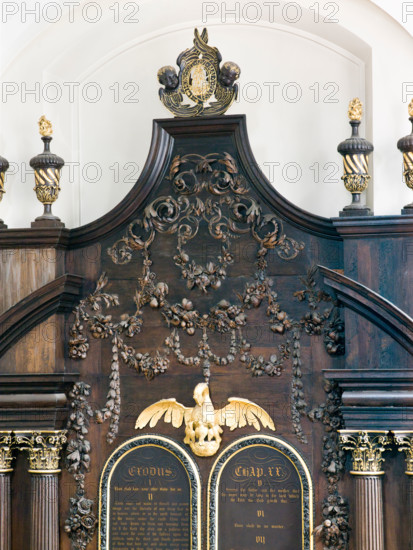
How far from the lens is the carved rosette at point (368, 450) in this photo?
23.7 ft

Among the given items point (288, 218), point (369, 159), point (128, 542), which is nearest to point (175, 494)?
point (128, 542)

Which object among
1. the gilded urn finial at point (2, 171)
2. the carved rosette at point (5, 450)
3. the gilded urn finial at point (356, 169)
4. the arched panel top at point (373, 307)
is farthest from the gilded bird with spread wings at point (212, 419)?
the gilded urn finial at point (2, 171)

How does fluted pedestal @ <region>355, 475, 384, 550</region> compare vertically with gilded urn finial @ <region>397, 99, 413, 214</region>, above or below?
below

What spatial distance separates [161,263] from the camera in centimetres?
793

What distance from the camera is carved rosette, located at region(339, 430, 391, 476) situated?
7.22 metres

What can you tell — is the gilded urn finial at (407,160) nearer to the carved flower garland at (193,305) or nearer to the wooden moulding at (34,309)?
the carved flower garland at (193,305)

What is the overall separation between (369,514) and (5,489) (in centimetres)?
289

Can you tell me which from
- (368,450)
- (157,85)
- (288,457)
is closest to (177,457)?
(288,457)

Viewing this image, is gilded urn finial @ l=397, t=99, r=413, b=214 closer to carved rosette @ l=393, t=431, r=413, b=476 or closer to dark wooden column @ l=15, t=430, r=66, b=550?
carved rosette @ l=393, t=431, r=413, b=476

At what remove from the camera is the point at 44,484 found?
777 centimetres

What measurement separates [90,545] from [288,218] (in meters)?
3.08

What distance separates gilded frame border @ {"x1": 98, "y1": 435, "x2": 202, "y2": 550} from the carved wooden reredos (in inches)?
0.4

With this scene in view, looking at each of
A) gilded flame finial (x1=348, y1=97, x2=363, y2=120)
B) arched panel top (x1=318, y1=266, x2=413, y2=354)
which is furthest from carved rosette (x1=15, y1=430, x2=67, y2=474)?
gilded flame finial (x1=348, y1=97, x2=363, y2=120)

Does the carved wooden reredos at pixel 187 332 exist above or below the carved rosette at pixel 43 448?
above
